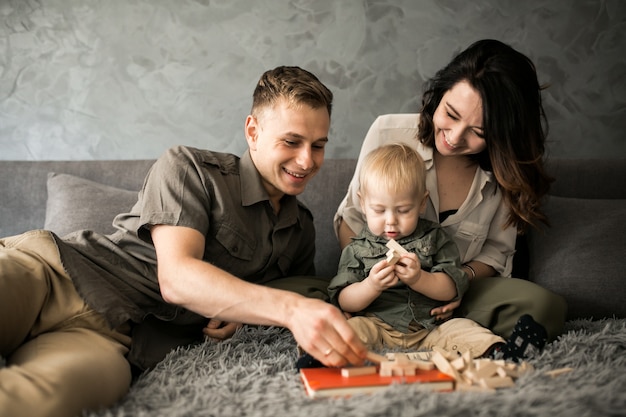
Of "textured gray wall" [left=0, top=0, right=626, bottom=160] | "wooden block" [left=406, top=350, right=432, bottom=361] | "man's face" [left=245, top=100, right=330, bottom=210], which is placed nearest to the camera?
"wooden block" [left=406, top=350, right=432, bottom=361]

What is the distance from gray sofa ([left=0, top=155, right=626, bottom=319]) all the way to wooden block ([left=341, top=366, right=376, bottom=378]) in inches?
37.2

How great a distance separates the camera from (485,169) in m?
1.90

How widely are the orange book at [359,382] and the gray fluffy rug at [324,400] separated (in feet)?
0.08

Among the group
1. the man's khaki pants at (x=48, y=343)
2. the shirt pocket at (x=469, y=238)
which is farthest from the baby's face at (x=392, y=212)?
the man's khaki pants at (x=48, y=343)

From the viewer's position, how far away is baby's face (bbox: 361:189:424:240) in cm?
157

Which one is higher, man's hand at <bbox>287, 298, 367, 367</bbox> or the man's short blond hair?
the man's short blond hair

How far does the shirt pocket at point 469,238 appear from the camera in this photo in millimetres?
1820

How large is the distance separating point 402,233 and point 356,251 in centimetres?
15

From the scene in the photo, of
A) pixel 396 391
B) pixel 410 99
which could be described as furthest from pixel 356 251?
pixel 410 99

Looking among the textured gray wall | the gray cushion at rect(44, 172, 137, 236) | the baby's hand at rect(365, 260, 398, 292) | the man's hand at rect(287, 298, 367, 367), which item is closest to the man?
the man's hand at rect(287, 298, 367, 367)

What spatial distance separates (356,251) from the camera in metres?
1.69

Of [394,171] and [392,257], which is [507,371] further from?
[394,171]

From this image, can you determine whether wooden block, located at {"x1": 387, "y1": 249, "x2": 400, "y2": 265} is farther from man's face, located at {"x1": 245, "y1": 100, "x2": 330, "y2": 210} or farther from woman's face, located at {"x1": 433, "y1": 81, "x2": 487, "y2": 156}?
woman's face, located at {"x1": 433, "y1": 81, "x2": 487, "y2": 156}

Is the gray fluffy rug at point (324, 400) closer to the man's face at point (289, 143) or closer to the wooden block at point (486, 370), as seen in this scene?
the wooden block at point (486, 370)
